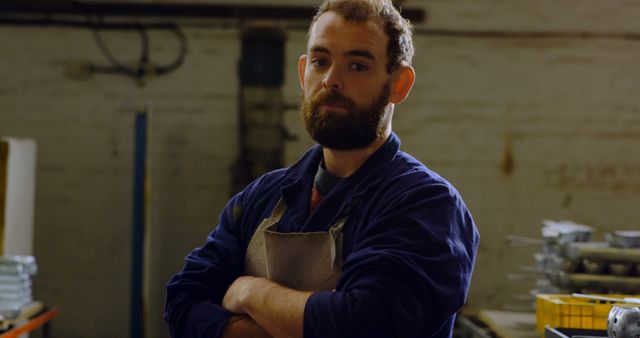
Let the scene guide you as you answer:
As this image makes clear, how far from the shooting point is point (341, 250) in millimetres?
1681

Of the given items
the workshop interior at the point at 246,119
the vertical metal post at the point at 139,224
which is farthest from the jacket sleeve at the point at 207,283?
the workshop interior at the point at 246,119

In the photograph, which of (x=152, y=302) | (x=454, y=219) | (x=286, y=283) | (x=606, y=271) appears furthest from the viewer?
(x=152, y=302)

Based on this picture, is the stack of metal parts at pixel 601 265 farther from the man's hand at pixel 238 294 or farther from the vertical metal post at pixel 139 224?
the vertical metal post at pixel 139 224

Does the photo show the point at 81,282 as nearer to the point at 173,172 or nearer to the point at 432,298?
the point at 173,172

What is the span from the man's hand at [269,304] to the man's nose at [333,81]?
416 mm

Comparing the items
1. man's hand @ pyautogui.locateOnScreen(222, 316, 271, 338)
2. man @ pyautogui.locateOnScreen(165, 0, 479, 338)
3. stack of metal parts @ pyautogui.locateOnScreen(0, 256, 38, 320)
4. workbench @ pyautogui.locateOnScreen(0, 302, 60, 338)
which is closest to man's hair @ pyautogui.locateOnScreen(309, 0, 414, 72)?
man @ pyautogui.locateOnScreen(165, 0, 479, 338)

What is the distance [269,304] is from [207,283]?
0.74ft

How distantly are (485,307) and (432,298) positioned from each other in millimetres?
3976

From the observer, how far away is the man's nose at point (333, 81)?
168cm

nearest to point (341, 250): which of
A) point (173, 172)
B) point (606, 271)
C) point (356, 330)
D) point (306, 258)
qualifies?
point (306, 258)

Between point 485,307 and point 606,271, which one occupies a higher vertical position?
point 606,271

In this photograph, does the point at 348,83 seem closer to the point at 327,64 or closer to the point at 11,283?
the point at 327,64

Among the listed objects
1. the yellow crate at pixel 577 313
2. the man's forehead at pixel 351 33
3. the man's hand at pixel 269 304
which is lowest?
the yellow crate at pixel 577 313

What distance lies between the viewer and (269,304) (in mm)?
1646
